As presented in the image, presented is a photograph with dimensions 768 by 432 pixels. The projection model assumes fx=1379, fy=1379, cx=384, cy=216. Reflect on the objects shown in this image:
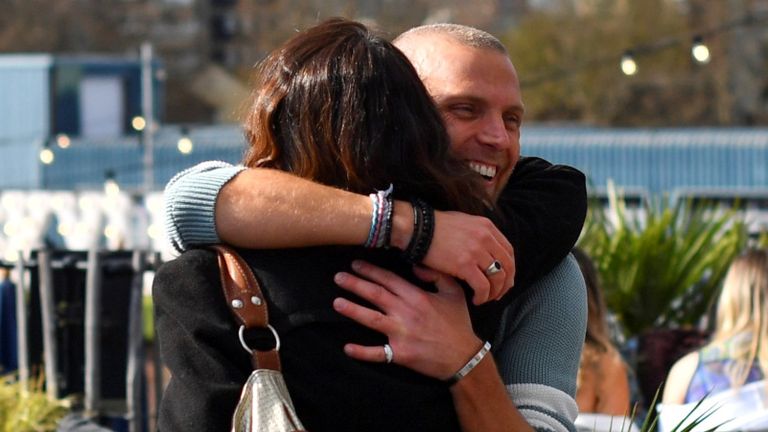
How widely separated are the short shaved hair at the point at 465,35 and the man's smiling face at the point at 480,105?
0.01m

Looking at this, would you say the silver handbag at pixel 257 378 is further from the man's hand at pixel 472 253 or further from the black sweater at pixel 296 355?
the man's hand at pixel 472 253

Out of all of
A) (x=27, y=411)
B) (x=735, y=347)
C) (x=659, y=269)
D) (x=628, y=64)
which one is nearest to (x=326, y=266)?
(x=27, y=411)

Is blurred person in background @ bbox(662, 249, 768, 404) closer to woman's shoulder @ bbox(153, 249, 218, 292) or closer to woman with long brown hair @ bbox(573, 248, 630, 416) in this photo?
woman with long brown hair @ bbox(573, 248, 630, 416)

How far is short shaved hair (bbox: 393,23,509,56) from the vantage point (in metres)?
2.42

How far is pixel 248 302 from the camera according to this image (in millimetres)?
2012

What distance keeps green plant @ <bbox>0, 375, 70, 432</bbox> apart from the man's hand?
334 cm

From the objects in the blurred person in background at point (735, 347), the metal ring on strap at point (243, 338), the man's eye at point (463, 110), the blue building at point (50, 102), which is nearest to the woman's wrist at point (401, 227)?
the metal ring on strap at point (243, 338)

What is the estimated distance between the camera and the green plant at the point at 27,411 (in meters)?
5.12

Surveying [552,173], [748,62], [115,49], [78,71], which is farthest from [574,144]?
[115,49]

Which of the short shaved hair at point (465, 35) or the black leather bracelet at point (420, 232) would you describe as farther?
the short shaved hair at point (465, 35)

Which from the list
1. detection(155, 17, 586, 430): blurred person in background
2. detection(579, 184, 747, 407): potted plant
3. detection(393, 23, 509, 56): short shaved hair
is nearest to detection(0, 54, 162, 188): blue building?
detection(579, 184, 747, 407): potted plant

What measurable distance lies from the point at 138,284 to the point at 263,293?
417 centimetres

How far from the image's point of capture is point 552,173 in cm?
245

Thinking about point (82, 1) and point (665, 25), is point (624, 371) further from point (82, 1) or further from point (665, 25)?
point (82, 1)
